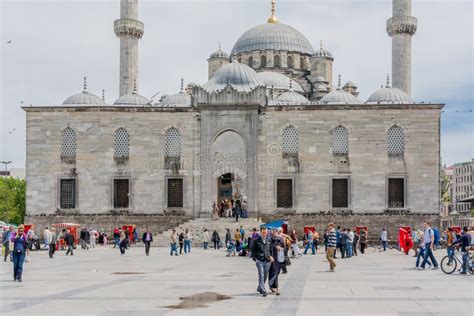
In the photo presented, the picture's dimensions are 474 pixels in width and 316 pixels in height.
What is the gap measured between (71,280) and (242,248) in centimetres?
1354

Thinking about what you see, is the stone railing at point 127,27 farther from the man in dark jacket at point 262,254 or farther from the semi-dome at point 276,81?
the man in dark jacket at point 262,254

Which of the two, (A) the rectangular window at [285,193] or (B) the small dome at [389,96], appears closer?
(A) the rectangular window at [285,193]

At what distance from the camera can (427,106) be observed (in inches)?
1767

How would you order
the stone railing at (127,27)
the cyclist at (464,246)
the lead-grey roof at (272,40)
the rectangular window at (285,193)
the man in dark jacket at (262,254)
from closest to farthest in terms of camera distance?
the man in dark jacket at (262,254) → the cyclist at (464,246) → the rectangular window at (285,193) → the stone railing at (127,27) → the lead-grey roof at (272,40)

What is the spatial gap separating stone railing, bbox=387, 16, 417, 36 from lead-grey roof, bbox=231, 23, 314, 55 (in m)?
11.9

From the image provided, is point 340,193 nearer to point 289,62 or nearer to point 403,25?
point 403,25

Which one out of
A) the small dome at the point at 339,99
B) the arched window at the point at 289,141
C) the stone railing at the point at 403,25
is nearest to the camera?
the arched window at the point at 289,141

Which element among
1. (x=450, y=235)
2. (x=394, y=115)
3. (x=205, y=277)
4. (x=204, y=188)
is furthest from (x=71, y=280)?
(x=394, y=115)

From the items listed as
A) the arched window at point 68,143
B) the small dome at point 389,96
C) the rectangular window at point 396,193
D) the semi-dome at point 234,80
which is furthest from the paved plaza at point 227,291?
the small dome at point 389,96

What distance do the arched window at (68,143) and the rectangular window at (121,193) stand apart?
3265 mm

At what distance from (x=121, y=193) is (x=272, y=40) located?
78.4 feet

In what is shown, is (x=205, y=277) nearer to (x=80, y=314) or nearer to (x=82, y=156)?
(x=80, y=314)

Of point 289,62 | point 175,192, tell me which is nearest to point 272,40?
point 289,62

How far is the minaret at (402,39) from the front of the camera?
178 feet
